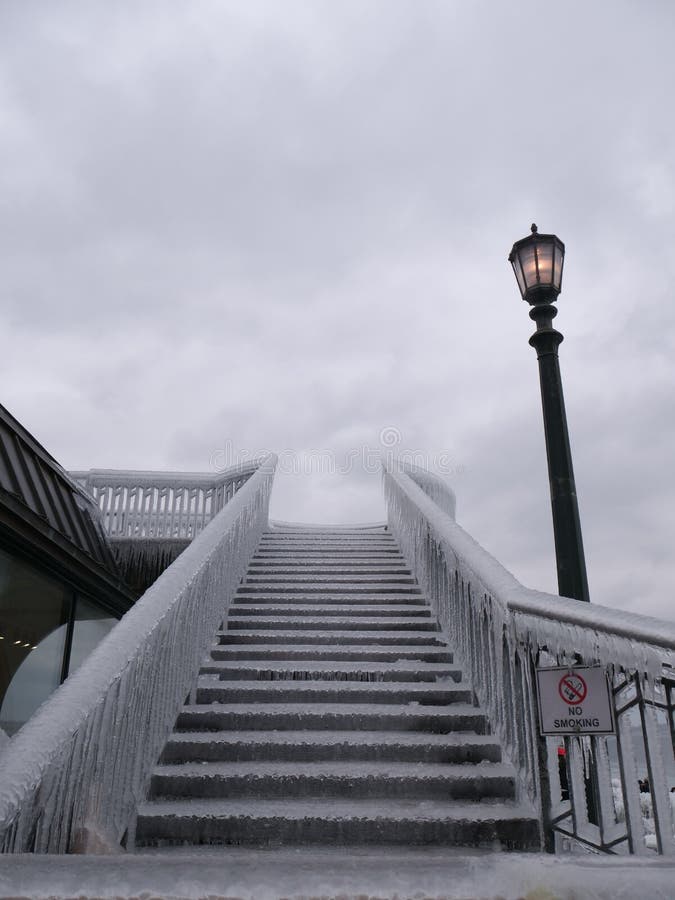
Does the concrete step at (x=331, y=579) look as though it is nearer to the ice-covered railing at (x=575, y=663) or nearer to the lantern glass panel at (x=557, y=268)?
the ice-covered railing at (x=575, y=663)

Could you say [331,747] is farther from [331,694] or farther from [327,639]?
[327,639]

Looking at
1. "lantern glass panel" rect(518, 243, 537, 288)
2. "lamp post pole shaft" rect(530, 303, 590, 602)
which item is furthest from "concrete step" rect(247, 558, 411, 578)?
"lantern glass panel" rect(518, 243, 537, 288)

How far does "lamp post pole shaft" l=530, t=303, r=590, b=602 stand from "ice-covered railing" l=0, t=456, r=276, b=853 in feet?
8.93

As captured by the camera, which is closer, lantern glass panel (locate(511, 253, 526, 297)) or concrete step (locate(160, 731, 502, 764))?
concrete step (locate(160, 731, 502, 764))

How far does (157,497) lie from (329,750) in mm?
8164

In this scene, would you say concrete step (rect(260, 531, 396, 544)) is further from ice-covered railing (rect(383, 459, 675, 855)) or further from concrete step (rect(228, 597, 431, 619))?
ice-covered railing (rect(383, 459, 675, 855))

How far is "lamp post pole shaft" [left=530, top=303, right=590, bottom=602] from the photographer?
4816mm

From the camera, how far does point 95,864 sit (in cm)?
135

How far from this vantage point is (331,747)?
414 cm

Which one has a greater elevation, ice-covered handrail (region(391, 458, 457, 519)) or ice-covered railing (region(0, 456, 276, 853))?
ice-covered handrail (region(391, 458, 457, 519))

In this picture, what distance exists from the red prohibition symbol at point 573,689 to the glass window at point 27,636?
5.23 meters

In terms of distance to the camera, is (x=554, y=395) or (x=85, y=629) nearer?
(x=554, y=395)

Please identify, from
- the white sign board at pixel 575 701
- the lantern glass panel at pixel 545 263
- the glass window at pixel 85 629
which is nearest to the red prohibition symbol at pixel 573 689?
the white sign board at pixel 575 701

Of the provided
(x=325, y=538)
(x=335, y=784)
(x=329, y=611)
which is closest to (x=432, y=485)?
(x=325, y=538)
